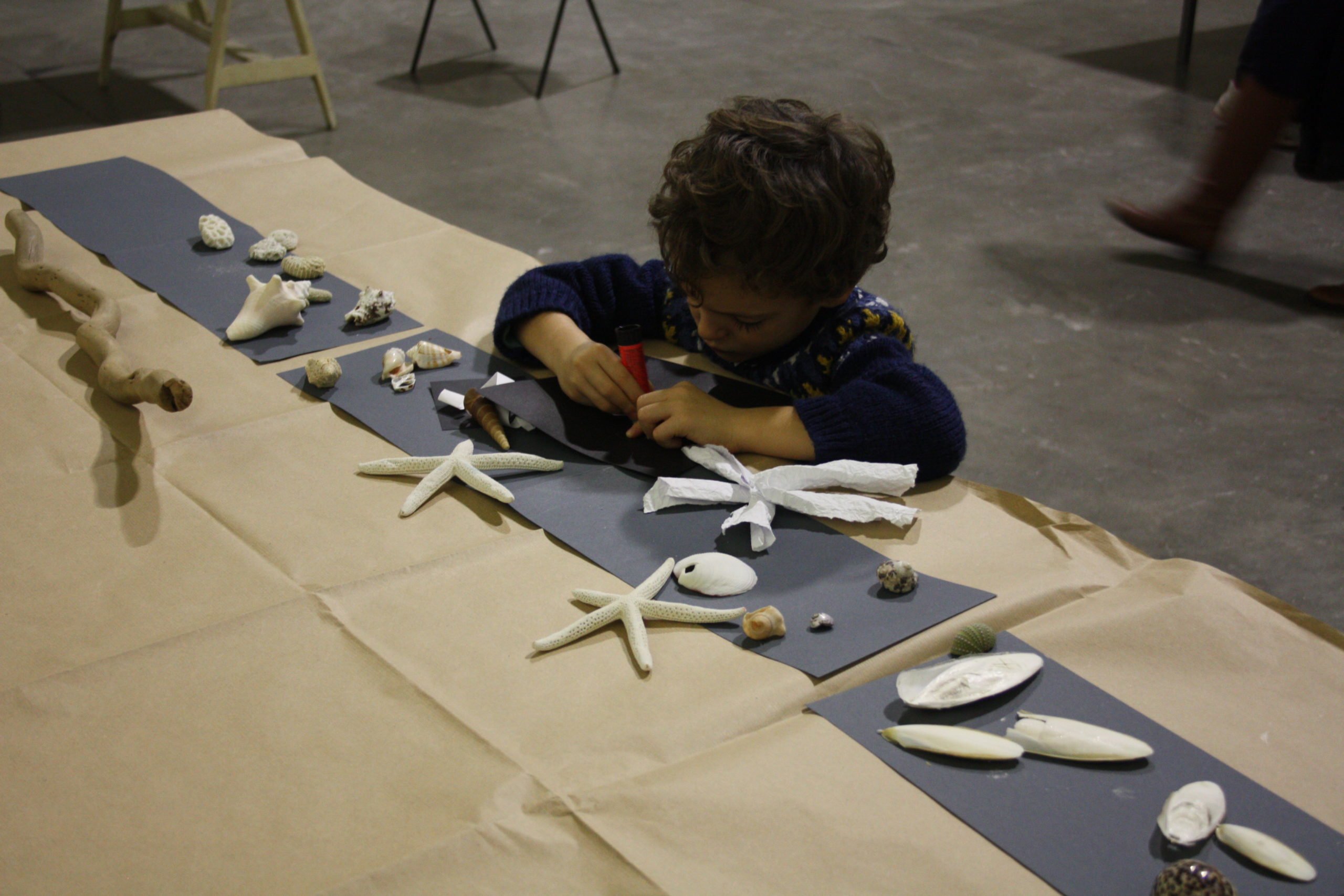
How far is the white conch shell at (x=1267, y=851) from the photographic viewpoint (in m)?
0.85

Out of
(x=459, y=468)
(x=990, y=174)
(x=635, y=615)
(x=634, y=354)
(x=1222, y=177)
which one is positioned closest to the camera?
(x=635, y=615)

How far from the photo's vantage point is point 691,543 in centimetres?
130

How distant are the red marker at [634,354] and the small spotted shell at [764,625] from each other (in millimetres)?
511

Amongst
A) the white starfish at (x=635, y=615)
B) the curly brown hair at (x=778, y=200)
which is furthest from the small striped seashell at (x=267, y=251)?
the white starfish at (x=635, y=615)

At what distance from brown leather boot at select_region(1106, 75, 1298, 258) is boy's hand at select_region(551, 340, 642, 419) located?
2318 mm

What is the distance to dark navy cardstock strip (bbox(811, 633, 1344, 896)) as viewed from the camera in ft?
2.83

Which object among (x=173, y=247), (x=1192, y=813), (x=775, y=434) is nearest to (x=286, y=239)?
(x=173, y=247)

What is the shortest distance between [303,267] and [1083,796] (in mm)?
1627

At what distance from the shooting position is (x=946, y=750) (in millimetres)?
976

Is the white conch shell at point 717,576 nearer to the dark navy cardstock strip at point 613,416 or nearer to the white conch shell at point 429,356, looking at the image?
the dark navy cardstock strip at point 613,416

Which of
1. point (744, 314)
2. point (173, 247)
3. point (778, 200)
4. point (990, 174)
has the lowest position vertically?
point (990, 174)

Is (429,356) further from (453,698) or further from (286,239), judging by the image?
(453,698)

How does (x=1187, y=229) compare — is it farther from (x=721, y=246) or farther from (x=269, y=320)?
(x=269, y=320)

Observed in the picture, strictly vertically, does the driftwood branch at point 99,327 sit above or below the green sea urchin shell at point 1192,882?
below
